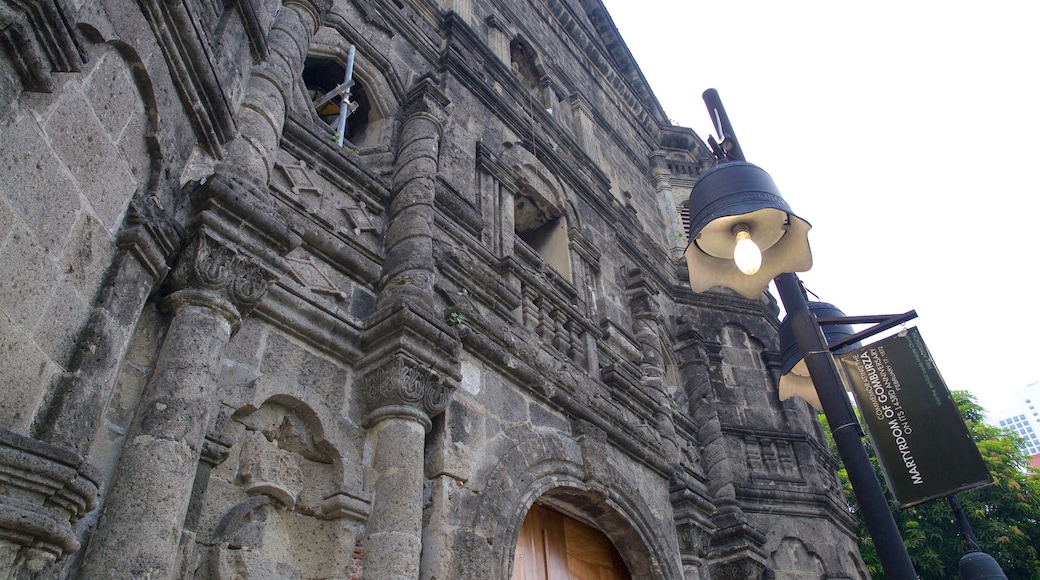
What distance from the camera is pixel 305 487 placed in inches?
158

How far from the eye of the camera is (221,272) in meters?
3.64

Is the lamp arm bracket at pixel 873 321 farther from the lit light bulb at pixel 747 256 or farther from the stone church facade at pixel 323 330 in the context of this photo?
the stone church facade at pixel 323 330

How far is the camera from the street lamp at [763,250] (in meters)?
4.16

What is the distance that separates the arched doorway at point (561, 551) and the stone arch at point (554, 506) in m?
0.12

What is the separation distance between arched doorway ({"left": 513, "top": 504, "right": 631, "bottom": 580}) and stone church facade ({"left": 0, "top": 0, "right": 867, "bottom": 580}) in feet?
0.10

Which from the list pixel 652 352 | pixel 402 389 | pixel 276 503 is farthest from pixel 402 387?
pixel 652 352

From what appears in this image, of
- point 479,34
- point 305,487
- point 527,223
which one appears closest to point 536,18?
point 479,34

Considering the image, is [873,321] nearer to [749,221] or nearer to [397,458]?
[749,221]

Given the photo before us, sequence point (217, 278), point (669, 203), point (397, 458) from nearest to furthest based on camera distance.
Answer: point (217, 278) → point (397, 458) → point (669, 203)

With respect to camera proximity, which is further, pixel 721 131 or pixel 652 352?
pixel 652 352

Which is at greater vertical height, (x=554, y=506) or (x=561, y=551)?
(x=554, y=506)

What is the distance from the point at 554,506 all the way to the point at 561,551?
37 cm

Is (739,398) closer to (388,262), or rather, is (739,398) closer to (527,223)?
(527,223)

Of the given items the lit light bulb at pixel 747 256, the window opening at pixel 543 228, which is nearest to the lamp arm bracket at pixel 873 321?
the lit light bulb at pixel 747 256
